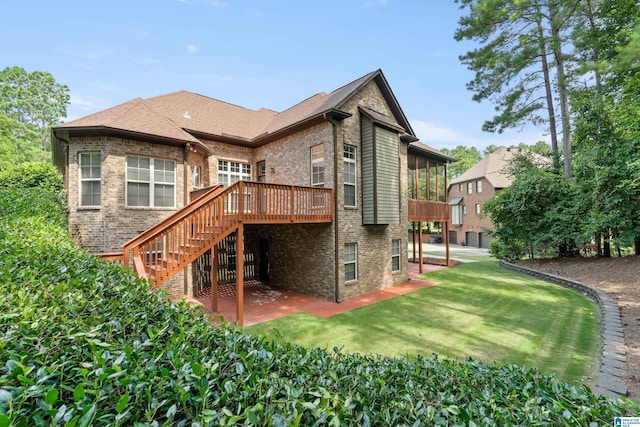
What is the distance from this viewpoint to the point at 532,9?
1498cm

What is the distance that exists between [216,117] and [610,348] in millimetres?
15189

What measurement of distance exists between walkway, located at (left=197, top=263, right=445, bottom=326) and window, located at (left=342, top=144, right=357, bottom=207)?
362cm

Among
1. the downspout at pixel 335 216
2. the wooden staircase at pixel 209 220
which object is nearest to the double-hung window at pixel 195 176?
the wooden staircase at pixel 209 220

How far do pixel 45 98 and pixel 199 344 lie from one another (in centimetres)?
4747

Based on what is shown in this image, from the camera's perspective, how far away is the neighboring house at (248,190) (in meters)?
7.71

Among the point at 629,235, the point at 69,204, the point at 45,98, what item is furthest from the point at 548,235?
the point at 45,98

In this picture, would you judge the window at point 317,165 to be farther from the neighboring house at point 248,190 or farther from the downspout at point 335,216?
the downspout at point 335,216

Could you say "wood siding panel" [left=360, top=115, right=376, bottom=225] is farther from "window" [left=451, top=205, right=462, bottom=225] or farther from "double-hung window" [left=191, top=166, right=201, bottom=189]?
"window" [left=451, top=205, right=462, bottom=225]

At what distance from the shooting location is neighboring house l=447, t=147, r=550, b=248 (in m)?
30.6

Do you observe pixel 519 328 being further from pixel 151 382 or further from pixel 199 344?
pixel 151 382

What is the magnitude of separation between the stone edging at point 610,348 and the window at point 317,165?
826cm

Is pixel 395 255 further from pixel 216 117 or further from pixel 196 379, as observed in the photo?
pixel 196 379

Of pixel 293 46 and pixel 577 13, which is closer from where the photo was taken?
pixel 293 46

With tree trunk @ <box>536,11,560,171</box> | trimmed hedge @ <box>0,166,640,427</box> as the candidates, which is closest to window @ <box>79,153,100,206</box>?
trimmed hedge @ <box>0,166,640,427</box>
